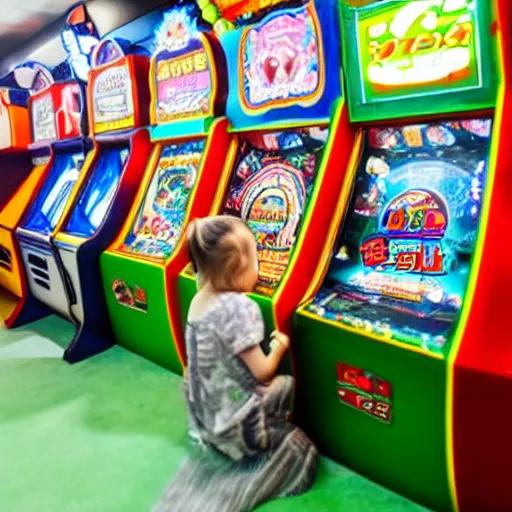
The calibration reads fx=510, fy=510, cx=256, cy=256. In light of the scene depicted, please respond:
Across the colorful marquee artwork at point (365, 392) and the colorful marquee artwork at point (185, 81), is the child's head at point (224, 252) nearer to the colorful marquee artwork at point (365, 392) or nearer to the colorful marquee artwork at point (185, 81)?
the colorful marquee artwork at point (365, 392)

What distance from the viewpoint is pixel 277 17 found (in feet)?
7.33

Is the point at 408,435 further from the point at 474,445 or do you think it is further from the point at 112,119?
the point at 112,119

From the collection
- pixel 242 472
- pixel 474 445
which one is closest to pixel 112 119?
pixel 242 472

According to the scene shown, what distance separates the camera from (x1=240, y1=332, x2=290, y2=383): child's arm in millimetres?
1690

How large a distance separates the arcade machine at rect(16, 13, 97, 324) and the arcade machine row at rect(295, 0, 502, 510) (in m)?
2.18

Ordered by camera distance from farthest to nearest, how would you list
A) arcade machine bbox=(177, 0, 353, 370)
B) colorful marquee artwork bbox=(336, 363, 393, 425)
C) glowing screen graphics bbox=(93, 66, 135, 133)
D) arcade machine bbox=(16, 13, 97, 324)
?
arcade machine bbox=(16, 13, 97, 324), glowing screen graphics bbox=(93, 66, 135, 133), arcade machine bbox=(177, 0, 353, 370), colorful marquee artwork bbox=(336, 363, 393, 425)

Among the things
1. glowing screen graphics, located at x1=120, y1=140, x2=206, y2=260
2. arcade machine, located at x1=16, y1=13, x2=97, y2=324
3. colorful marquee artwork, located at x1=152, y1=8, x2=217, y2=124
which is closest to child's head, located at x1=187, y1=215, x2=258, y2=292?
glowing screen graphics, located at x1=120, y1=140, x2=206, y2=260

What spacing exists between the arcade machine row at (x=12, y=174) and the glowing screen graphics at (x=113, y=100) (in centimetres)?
119

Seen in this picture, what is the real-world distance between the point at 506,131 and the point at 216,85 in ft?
4.91

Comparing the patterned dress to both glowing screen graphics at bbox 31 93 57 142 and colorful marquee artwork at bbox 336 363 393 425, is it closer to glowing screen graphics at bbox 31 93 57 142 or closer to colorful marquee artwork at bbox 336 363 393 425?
colorful marquee artwork at bbox 336 363 393 425

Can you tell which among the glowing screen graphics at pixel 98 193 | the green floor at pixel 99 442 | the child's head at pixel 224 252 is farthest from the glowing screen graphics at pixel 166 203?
the child's head at pixel 224 252

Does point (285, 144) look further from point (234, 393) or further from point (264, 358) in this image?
point (234, 393)

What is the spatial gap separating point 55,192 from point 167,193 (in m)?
1.45

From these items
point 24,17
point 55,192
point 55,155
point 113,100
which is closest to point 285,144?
point 113,100
